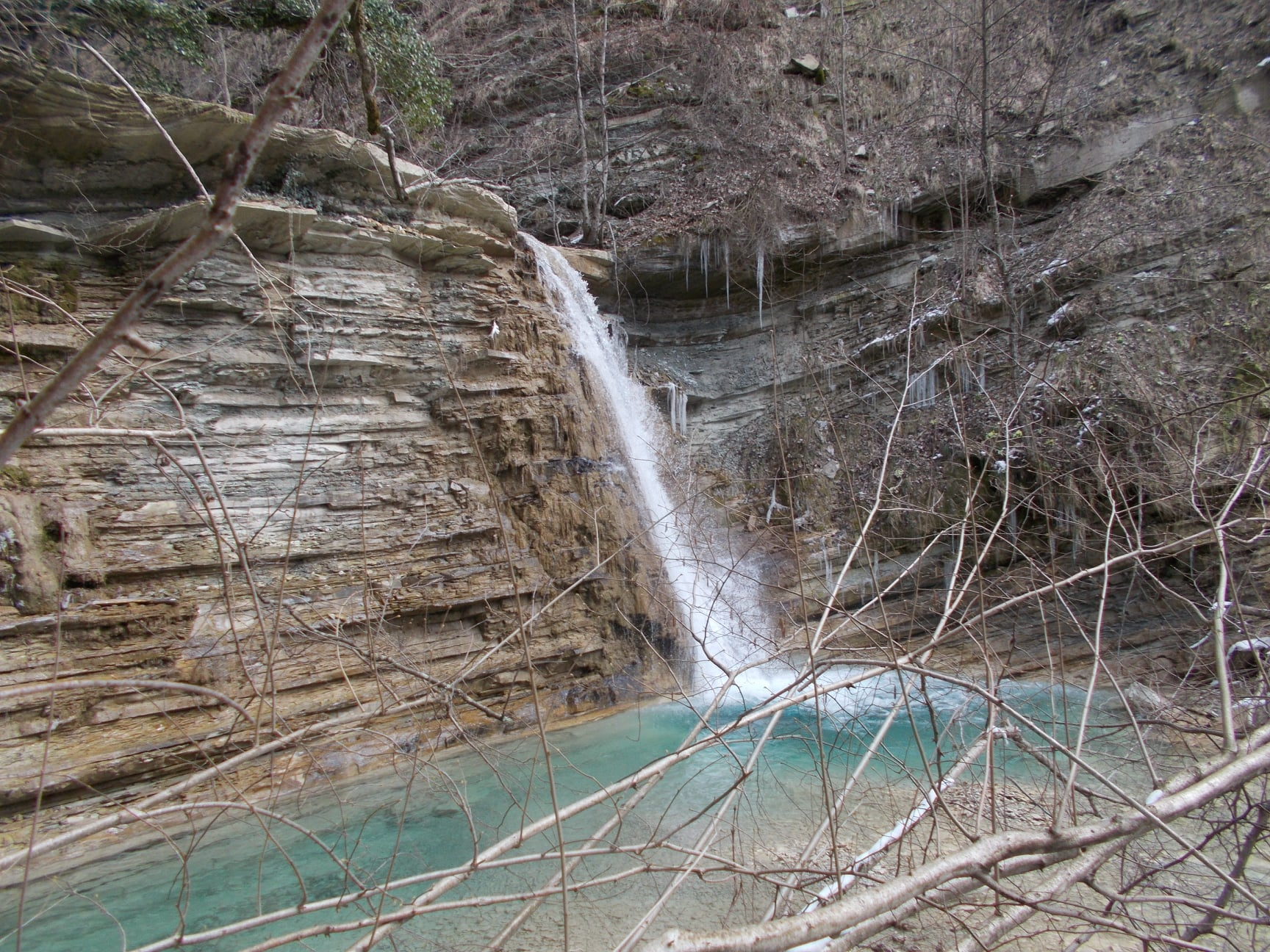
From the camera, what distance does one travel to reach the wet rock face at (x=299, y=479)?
5.86 m

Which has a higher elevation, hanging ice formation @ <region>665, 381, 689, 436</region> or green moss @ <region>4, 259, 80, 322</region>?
green moss @ <region>4, 259, 80, 322</region>

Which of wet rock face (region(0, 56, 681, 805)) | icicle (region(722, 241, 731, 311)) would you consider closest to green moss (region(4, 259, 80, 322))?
wet rock face (region(0, 56, 681, 805))

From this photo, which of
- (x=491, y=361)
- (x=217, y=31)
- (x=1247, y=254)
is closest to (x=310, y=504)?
(x=491, y=361)

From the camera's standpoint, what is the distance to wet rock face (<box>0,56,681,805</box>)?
5.86m

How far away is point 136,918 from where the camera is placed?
442 centimetres

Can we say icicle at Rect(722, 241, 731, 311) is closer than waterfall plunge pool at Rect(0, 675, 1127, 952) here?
No

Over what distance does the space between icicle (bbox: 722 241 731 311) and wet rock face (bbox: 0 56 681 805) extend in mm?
4778

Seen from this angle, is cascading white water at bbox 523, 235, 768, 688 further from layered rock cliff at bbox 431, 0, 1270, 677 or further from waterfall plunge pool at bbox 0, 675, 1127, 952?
waterfall plunge pool at bbox 0, 675, 1127, 952

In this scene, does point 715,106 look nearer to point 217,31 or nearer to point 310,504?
point 217,31

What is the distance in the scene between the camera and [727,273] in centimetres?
1291

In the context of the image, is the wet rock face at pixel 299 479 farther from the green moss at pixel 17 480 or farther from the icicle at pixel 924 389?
the icicle at pixel 924 389

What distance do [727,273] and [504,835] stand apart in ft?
33.3

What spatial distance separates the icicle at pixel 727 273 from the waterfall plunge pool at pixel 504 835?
8421mm

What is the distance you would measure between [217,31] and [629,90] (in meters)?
7.65
